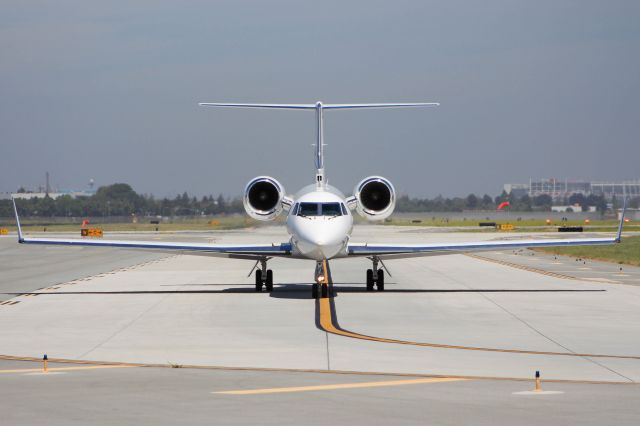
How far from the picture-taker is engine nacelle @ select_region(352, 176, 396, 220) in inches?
1237

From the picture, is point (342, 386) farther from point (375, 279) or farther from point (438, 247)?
point (375, 279)

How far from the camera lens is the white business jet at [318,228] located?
28.2 m

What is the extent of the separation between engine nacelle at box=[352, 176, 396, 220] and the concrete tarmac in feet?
8.45

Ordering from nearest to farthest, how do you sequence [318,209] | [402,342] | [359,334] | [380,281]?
1. [402,342]
2. [359,334]
3. [318,209]
4. [380,281]

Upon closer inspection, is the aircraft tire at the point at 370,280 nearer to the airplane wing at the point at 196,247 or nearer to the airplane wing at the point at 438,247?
the airplane wing at the point at 438,247

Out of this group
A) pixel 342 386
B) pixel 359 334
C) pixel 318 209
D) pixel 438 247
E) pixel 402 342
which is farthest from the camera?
pixel 438 247

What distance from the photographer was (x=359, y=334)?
64.4ft

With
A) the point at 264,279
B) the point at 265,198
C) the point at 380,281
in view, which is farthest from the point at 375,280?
the point at 265,198

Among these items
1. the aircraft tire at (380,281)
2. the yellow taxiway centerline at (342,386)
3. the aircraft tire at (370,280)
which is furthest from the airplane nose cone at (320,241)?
the yellow taxiway centerline at (342,386)

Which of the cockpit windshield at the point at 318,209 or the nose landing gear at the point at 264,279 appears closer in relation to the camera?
the cockpit windshield at the point at 318,209

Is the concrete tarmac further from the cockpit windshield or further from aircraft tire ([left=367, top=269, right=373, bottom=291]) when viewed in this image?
the cockpit windshield

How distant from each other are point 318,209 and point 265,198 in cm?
325

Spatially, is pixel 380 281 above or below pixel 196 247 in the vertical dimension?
below

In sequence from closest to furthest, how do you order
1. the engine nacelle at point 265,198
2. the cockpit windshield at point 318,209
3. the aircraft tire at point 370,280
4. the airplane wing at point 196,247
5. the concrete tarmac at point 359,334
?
1. the concrete tarmac at point 359,334
2. the cockpit windshield at point 318,209
3. the airplane wing at point 196,247
4. the engine nacelle at point 265,198
5. the aircraft tire at point 370,280
